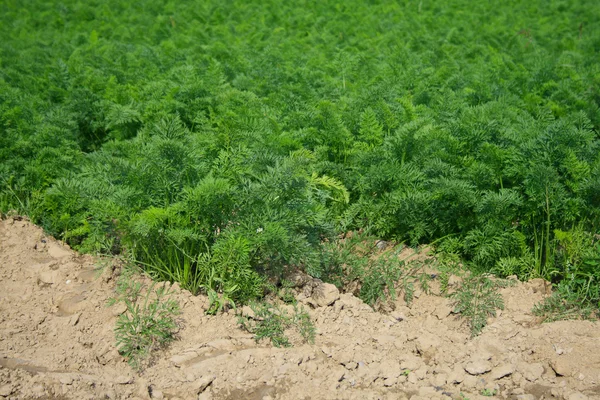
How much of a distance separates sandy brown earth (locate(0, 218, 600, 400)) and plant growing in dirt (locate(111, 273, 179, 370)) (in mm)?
81

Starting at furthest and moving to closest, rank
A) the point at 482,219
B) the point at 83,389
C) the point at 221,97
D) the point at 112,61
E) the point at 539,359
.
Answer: the point at 112,61, the point at 221,97, the point at 482,219, the point at 539,359, the point at 83,389

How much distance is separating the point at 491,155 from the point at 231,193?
241 cm

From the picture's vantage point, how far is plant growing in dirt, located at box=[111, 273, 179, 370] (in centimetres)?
462

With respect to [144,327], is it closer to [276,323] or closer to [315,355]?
[276,323]

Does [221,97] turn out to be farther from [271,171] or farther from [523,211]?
[523,211]

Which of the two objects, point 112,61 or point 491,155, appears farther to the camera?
point 112,61

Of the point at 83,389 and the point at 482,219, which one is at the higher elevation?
the point at 482,219

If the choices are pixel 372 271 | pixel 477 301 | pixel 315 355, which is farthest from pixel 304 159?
pixel 477 301

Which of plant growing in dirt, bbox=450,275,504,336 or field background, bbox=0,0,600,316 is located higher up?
field background, bbox=0,0,600,316

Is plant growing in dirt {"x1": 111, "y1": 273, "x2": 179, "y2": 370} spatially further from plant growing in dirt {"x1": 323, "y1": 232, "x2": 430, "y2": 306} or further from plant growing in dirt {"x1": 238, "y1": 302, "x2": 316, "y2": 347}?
plant growing in dirt {"x1": 323, "y1": 232, "x2": 430, "y2": 306}

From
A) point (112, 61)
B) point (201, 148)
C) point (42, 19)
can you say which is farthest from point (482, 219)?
point (42, 19)

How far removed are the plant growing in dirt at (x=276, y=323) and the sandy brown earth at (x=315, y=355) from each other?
85 mm

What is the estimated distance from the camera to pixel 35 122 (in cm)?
702

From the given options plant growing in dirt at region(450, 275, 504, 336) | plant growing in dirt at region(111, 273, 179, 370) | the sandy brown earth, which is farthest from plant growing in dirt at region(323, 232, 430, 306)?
plant growing in dirt at region(111, 273, 179, 370)
